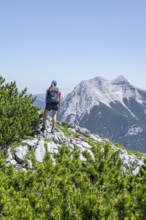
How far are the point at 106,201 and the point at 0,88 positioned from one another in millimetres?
15293

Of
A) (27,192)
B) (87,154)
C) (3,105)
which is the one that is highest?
(3,105)

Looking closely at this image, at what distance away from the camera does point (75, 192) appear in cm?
821

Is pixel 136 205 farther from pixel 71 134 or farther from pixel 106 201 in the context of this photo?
pixel 71 134

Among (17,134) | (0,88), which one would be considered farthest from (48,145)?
(0,88)

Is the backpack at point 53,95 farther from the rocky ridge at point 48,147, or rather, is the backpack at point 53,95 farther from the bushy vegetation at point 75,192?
the bushy vegetation at point 75,192

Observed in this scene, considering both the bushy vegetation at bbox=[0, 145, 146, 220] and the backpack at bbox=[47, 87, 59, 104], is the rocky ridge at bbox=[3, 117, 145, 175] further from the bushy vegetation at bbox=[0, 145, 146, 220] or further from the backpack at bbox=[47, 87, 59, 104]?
the bushy vegetation at bbox=[0, 145, 146, 220]

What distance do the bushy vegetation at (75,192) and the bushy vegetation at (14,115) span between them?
6.73 meters

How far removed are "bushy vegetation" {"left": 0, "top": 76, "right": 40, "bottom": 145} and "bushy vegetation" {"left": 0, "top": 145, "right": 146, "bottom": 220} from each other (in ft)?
22.1

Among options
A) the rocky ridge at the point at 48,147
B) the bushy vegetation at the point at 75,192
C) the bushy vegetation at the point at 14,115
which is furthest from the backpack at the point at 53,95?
the bushy vegetation at the point at 75,192

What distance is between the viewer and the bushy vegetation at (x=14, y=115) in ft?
60.7

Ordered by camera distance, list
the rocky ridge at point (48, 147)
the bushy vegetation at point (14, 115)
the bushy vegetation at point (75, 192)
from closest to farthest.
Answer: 1. the bushy vegetation at point (75, 192)
2. the rocky ridge at point (48, 147)
3. the bushy vegetation at point (14, 115)

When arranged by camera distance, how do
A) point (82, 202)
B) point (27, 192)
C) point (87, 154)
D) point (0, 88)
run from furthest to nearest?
point (0, 88), point (87, 154), point (27, 192), point (82, 202)

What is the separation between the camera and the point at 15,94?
73.8 feet

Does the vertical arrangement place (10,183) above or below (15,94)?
Answer: below
